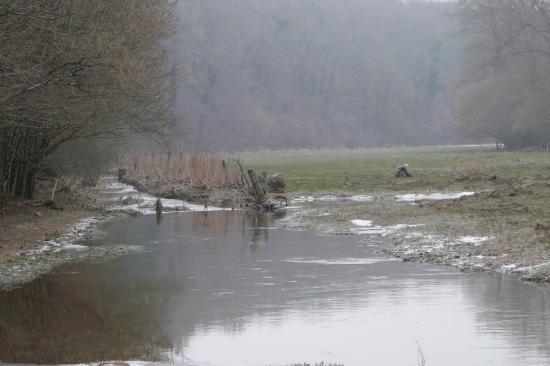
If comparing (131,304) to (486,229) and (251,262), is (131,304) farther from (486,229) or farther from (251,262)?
(486,229)

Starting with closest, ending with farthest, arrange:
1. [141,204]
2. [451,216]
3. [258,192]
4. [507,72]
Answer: [451,216] < [258,192] < [141,204] < [507,72]

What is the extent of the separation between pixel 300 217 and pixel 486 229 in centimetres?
834

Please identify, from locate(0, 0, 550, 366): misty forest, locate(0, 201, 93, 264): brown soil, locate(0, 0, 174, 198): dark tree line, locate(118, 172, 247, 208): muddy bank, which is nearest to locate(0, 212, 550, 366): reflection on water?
locate(0, 0, 550, 366): misty forest

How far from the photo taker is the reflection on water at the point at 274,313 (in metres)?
10.7

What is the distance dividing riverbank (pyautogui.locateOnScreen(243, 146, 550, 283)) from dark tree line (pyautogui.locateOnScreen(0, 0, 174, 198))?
6.53 metres

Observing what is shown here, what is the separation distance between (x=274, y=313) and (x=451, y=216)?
12.4m

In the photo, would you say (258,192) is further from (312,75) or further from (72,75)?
(312,75)

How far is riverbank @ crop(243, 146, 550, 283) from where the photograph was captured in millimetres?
17031

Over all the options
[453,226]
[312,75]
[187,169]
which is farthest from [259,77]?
[453,226]

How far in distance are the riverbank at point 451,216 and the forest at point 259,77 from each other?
282 inches

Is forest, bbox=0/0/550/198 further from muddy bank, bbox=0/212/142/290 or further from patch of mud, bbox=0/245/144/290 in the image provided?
patch of mud, bbox=0/245/144/290

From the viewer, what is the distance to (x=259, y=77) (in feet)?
472

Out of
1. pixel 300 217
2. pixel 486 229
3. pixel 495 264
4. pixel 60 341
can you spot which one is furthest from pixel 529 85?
pixel 60 341

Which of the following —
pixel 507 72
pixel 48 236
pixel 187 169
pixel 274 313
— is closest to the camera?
pixel 274 313
